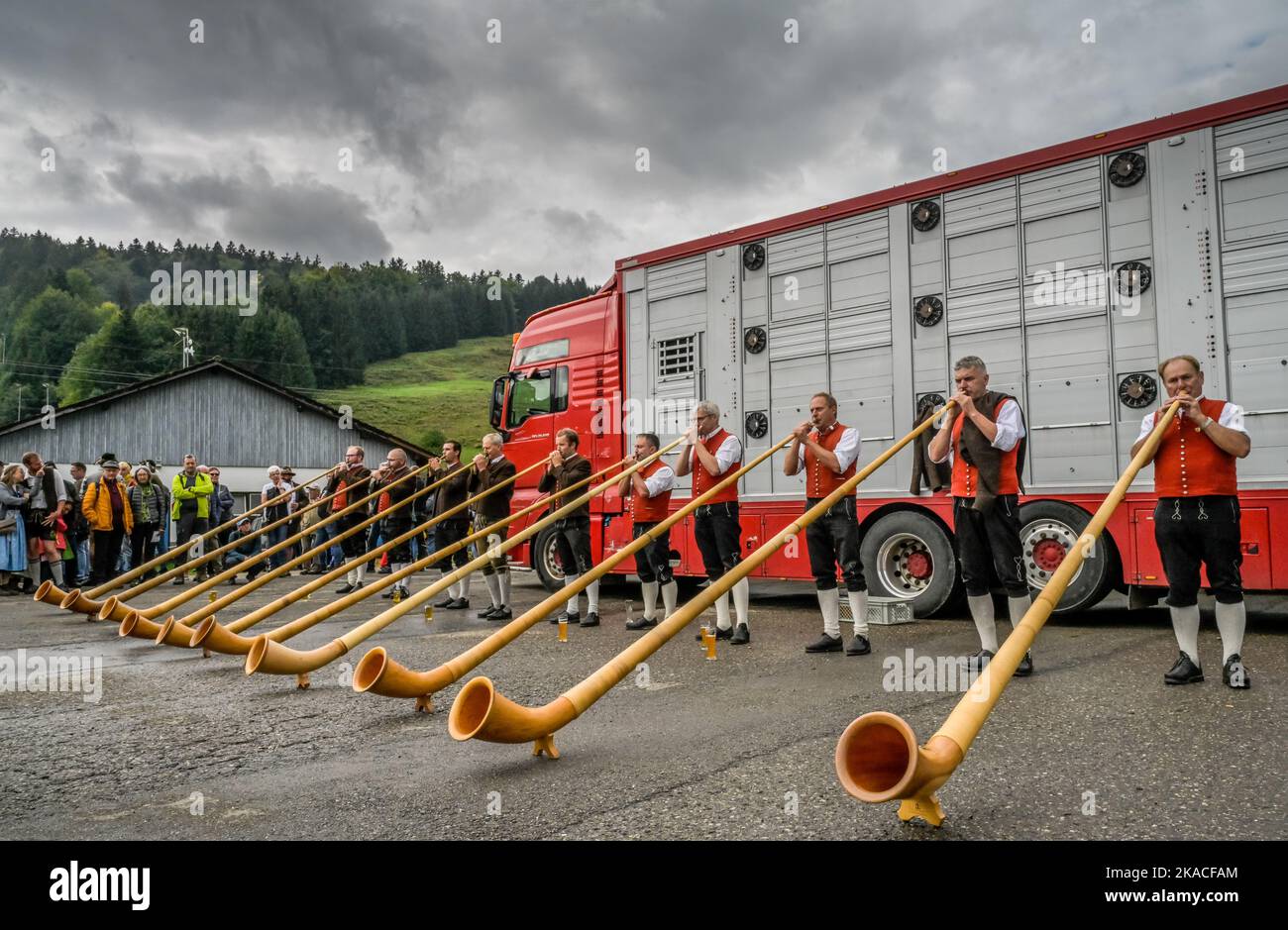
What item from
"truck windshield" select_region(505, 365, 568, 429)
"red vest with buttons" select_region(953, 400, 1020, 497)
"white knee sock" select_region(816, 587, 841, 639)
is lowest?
"white knee sock" select_region(816, 587, 841, 639)

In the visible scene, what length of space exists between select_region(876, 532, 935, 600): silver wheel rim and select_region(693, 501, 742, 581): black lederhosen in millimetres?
1619

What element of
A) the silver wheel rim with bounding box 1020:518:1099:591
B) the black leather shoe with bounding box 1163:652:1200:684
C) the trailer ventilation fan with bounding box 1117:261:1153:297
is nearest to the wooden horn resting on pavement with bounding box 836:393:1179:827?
the black leather shoe with bounding box 1163:652:1200:684

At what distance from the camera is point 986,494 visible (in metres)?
5.56

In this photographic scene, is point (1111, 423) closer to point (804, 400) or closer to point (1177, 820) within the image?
point (804, 400)

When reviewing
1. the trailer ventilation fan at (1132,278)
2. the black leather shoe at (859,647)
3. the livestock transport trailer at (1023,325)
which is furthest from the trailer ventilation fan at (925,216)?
the black leather shoe at (859,647)

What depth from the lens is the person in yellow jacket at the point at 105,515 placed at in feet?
43.7

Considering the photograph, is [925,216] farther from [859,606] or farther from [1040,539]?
[859,606]

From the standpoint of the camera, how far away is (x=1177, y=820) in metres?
2.86

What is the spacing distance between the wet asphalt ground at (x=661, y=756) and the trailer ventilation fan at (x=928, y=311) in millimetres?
3039

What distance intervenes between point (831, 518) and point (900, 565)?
1.83 meters

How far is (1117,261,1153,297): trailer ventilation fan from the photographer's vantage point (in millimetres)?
7117

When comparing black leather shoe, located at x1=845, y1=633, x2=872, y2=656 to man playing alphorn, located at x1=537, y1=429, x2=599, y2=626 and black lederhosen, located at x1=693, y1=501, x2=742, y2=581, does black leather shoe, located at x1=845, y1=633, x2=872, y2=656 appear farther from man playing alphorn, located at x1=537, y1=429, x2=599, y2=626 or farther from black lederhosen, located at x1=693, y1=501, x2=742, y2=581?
man playing alphorn, located at x1=537, y1=429, x2=599, y2=626

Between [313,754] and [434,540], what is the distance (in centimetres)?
682
